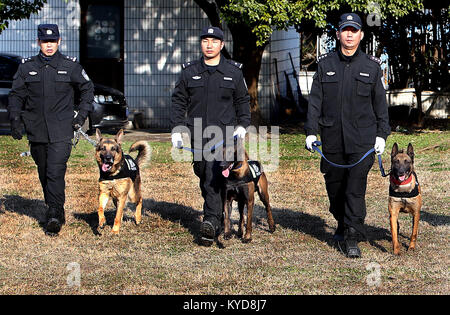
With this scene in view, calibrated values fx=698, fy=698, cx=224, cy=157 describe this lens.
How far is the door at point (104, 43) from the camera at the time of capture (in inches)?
795

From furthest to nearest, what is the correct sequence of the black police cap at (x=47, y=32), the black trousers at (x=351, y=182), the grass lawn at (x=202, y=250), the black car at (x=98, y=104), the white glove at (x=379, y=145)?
the black car at (x=98, y=104) < the black police cap at (x=47, y=32) < the black trousers at (x=351, y=182) < the white glove at (x=379, y=145) < the grass lawn at (x=202, y=250)

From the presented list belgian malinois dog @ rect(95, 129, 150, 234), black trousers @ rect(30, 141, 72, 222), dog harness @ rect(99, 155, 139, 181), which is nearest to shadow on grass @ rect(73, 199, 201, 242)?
belgian malinois dog @ rect(95, 129, 150, 234)

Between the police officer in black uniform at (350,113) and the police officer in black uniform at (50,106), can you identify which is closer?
the police officer in black uniform at (350,113)

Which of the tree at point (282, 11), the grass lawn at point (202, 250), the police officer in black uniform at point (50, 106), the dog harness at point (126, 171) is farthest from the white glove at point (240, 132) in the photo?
the tree at point (282, 11)

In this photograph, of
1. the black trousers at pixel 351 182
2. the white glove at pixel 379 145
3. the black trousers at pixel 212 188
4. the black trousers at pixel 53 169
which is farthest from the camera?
the black trousers at pixel 53 169

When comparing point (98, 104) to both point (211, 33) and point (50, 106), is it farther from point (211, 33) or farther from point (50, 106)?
point (211, 33)

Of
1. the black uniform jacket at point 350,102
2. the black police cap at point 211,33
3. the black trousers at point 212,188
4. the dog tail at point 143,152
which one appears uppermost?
A: the black police cap at point 211,33

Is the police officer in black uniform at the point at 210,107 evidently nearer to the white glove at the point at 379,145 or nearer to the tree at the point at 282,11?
the white glove at the point at 379,145

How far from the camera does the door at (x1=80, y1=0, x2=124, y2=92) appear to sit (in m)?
20.2

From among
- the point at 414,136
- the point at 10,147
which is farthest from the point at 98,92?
the point at 414,136

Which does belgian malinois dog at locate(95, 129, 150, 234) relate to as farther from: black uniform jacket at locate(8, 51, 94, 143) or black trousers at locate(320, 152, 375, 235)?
black trousers at locate(320, 152, 375, 235)

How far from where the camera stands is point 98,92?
17000 mm

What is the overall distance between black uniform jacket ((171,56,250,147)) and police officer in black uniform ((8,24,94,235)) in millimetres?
1150
